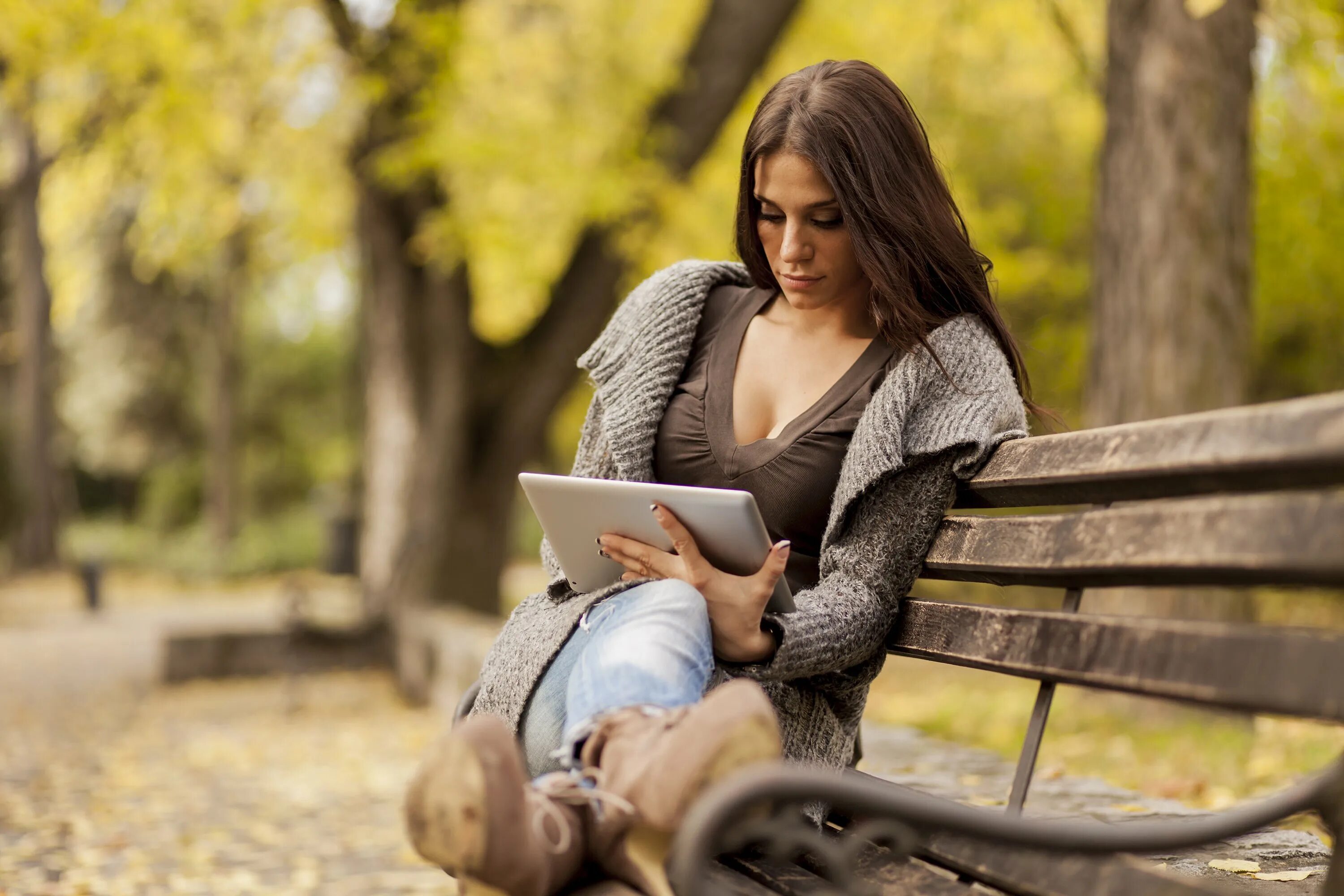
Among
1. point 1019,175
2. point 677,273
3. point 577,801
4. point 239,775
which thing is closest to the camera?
point 577,801

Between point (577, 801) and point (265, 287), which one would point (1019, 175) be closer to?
point (577, 801)

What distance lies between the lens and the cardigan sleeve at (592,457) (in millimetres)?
2623

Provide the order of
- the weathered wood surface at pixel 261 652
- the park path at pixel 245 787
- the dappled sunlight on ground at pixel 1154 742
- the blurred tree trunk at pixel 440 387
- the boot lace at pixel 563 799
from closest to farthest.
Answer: the boot lace at pixel 563 799
the park path at pixel 245 787
the dappled sunlight on ground at pixel 1154 742
the blurred tree trunk at pixel 440 387
the weathered wood surface at pixel 261 652

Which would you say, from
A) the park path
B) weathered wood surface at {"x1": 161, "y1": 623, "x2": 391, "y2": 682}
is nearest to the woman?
the park path

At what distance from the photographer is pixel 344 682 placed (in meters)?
9.48

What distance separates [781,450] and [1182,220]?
147 inches

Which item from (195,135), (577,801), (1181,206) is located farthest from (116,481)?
(577,801)

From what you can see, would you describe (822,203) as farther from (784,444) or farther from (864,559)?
(864,559)

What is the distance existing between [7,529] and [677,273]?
20.0 meters

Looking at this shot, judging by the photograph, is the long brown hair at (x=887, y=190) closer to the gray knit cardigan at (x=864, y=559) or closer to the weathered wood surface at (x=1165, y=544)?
the gray knit cardigan at (x=864, y=559)

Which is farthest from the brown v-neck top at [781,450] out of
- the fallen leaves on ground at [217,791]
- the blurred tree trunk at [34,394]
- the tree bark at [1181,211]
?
the blurred tree trunk at [34,394]

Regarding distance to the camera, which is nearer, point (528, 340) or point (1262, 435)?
point (1262, 435)

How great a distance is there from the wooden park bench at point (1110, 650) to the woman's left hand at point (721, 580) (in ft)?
0.96

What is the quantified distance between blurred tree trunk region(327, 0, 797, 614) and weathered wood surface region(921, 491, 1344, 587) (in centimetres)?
698
